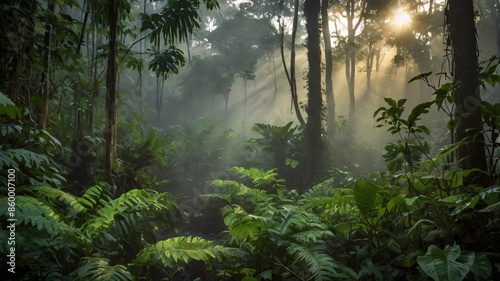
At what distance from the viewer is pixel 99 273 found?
2588 millimetres

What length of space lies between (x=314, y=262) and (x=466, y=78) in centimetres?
269

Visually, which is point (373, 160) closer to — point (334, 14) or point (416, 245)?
point (334, 14)

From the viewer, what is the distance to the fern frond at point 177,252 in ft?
9.81

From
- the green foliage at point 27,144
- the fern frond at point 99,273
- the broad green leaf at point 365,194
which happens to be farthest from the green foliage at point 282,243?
the green foliage at point 27,144

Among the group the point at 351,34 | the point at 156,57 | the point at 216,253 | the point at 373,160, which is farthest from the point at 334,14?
the point at 216,253

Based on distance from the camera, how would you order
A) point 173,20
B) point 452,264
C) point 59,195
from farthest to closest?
point 173,20, point 59,195, point 452,264

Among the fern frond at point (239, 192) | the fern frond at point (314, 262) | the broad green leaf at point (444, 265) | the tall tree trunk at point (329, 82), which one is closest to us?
the broad green leaf at point (444, 265)

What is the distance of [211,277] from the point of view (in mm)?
3807

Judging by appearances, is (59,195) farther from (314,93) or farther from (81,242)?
(314,93)

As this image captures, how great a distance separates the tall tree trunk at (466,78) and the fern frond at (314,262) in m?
1.86

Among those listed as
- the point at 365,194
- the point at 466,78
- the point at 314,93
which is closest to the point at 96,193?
the point at 365,194

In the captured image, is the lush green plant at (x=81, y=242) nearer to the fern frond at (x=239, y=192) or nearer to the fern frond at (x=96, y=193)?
the fern frond at (x=96, y=193)

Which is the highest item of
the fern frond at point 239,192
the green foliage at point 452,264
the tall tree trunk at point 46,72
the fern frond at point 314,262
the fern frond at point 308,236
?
the tall tree trunk at point 46,72

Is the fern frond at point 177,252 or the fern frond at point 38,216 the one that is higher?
the fern frond at point 38,216
